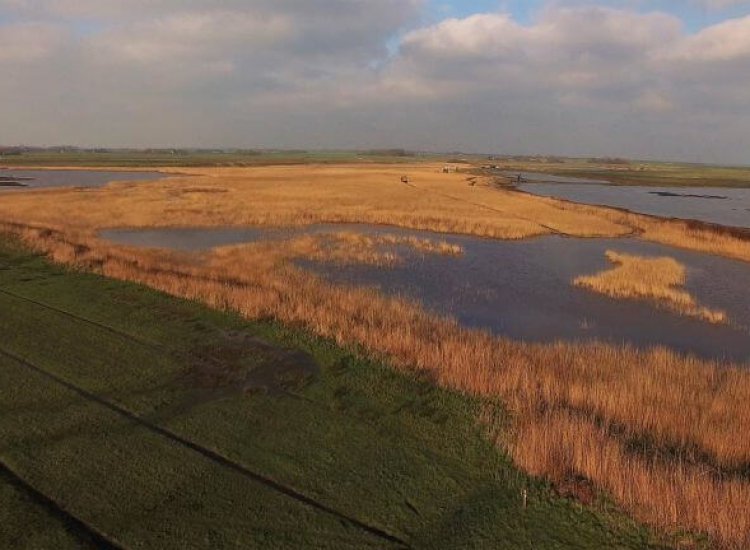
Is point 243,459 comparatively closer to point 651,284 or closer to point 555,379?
point 555,379

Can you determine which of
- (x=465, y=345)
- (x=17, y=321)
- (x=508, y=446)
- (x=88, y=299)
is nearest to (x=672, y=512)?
(x=508, y=446)

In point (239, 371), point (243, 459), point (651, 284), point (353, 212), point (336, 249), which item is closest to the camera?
point (243, 459)

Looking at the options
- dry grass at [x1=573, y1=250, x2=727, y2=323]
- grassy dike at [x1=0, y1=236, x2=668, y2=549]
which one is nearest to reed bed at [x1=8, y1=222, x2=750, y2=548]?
grassy dike at [x1=0, y1=236, x2=668, y2=549]

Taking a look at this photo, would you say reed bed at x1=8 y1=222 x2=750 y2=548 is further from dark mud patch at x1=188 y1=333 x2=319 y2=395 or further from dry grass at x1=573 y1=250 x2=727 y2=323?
dry grass at x1=573 y1=250 x2=727 y2=323

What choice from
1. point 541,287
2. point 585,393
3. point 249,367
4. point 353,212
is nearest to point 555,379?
point 585,393

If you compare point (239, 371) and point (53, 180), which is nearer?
point (239, 371)

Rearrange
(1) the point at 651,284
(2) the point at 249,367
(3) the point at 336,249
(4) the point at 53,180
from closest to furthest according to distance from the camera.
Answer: (2) the point at 249,367, (1) the point at 651,284, (3) the point at 336,249, (4) the point at 53,180

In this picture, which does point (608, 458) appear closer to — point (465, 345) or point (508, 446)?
point (508, 446)
